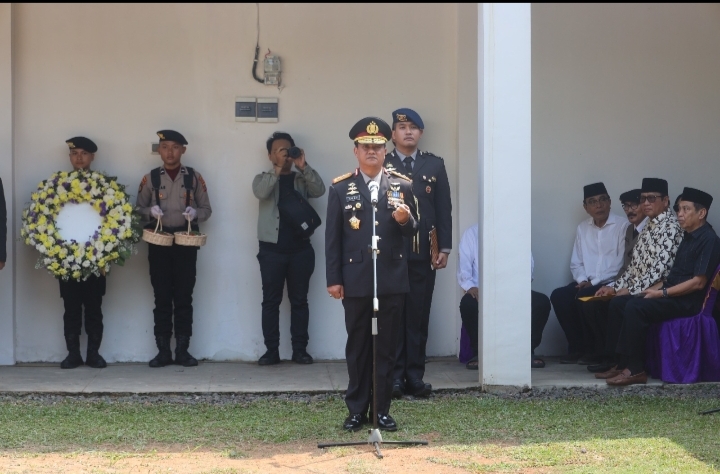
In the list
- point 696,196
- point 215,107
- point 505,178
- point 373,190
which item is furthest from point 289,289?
point 696,196

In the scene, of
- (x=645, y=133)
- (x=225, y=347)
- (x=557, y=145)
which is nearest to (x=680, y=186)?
(x=645, y=133)

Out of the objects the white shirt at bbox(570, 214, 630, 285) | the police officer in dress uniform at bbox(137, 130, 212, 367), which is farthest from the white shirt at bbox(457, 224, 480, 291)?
the police officer in dress uniform at bbox(137, 130, 212, 367)

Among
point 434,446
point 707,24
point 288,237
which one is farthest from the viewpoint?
point 707,24

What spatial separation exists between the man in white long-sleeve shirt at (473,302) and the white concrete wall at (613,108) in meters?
0.63

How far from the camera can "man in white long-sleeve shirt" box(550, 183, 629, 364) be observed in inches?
375

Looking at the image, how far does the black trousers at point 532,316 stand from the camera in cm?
911

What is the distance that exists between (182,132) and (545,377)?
3.88 meters

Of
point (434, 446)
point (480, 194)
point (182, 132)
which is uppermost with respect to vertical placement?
point (182, 132)

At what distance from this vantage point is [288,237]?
9.26 meters

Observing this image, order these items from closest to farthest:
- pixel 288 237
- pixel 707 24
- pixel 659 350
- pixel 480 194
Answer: pixel 480 194, pixel 659 350, pixel 288 237, pixel 707 24

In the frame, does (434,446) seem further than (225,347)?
No

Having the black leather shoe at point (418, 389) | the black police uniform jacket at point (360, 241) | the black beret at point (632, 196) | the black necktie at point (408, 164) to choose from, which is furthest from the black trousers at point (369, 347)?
the black beret at point (632, 196)

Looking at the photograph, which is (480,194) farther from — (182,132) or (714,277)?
(182,132)

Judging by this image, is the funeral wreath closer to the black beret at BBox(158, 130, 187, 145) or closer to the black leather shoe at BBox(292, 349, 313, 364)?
the black beret at BBox(158, 130, 187, 145)
